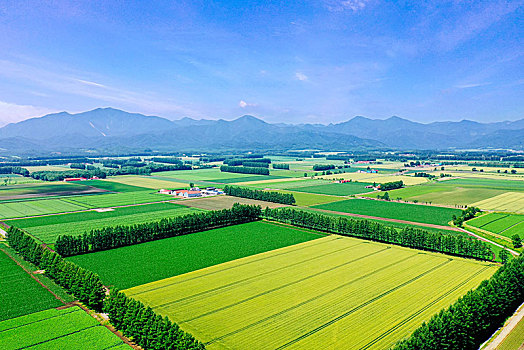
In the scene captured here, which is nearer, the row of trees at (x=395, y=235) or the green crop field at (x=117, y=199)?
the row of trees at (x=395, y=235)

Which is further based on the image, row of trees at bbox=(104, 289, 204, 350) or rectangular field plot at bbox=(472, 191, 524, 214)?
rectangular field plot at bbox=(472, 191, 524, 214)

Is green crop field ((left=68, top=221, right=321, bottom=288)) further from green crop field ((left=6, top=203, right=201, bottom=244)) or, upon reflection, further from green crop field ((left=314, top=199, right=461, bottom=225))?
green crop field ((left=314, top=199, right=461, bottom=225))

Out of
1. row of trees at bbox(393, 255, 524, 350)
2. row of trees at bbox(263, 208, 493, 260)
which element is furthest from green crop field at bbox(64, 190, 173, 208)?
row of trees at bbox(393, 255, 524, 350)

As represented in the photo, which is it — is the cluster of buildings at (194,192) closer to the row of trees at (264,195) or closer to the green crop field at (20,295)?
the row of trees at (264,195)

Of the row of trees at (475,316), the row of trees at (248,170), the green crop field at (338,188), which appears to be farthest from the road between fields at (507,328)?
the row of trees at (248,170)

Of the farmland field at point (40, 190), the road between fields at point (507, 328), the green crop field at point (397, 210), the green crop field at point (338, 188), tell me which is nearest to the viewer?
the road between fields at point (507, 328)
